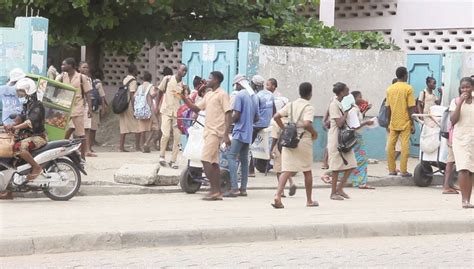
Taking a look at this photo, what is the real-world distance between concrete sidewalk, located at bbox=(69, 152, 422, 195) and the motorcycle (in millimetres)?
1082

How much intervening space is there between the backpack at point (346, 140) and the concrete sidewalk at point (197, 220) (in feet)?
2.40

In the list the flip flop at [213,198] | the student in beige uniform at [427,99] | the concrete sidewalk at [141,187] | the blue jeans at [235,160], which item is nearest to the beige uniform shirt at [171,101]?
the concrete sidewalk at [141,187]

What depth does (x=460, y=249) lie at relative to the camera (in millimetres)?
9906

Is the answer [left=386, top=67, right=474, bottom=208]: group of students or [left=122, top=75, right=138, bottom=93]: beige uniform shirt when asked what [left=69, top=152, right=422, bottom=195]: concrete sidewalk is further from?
[left=122, top=75, right=138, bottom=93]: beige uniform shirt

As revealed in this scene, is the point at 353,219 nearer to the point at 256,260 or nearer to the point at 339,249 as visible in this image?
the point at 339,249

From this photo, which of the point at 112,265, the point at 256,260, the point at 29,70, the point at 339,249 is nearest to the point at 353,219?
the point at 339,249

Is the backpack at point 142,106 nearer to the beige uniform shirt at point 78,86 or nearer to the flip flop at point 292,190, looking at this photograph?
the beige uniform shirt at point 78,86

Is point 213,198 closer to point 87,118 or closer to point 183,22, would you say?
point 87,118

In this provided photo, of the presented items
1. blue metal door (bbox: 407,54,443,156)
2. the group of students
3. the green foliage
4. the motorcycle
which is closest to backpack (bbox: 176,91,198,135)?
the motorcycle

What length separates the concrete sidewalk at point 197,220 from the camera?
368 inches

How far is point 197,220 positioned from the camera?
1057 cm

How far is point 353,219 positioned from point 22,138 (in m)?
4.29

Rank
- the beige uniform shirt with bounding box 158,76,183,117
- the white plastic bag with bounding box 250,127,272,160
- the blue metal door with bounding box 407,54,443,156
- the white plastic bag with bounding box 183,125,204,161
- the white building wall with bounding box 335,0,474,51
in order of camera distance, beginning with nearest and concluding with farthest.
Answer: the white plastic bag with bounding box 183,125,204,161 < the white plastic bag with bounding box 250,127,272,160 < the beige uniform shirt with bounding box 158,76,183,117 < the blue metal door with bounding box 407,54,443,156 < the white building wall with bounding box 335,0,474,51

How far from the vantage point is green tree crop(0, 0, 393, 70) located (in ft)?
62.5
